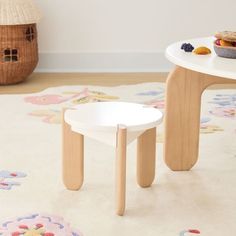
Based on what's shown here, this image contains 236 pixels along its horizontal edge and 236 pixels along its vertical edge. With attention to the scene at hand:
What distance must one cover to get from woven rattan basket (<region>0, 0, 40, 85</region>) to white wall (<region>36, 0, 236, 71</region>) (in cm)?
32

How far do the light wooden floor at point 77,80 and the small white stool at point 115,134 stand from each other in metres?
1.33

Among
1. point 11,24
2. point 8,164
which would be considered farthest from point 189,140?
point 11,24

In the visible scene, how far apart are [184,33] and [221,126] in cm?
126

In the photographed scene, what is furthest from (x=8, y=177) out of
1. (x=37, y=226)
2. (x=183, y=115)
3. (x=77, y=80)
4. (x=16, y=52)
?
(x=77, y=80)

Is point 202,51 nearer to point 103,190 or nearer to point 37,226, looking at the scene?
point 103,190

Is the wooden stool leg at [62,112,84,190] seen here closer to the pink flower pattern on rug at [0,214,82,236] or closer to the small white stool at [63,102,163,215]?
the small white stool at [63,102,163,215]

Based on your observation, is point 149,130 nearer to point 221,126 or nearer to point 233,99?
point 221,126

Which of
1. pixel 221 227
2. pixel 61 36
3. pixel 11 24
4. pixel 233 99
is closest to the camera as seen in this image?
pixel 221 227

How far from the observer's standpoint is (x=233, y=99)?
282 centimetres

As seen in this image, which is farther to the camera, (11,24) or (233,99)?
(11,24)

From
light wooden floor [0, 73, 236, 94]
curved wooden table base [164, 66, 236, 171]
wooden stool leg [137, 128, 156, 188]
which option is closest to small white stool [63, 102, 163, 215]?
wooden stool leg [137, 128, 156, 188]

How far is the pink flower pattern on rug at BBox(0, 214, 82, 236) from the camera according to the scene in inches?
57.4

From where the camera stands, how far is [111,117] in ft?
5.53

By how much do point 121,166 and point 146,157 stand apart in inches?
7.8
